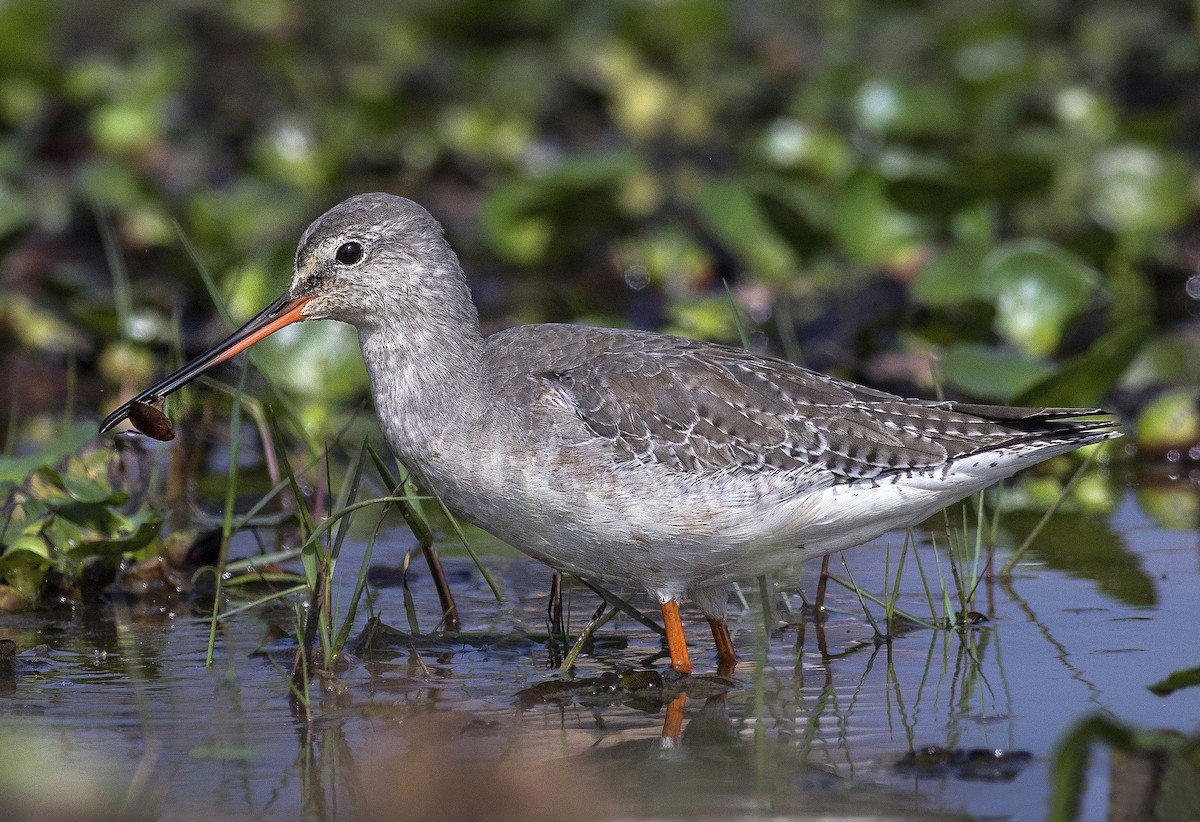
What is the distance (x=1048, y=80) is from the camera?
1319 cm

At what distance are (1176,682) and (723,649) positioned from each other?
1889 mm

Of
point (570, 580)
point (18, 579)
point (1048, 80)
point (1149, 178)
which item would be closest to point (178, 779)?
point (18, 579)

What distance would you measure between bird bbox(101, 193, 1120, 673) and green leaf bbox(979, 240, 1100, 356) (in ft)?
10.7

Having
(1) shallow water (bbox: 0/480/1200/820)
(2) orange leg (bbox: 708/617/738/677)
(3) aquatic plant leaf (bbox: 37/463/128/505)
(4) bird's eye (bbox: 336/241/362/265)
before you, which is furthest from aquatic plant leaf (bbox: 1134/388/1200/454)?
(3) aquatic plant leaf (bbox: 37/463/128/505)

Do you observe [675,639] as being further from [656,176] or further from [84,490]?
[656,176]

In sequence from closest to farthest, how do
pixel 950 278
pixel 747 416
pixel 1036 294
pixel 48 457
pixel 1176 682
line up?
1. pixel 1176 682
2. pixel 747 416
3. pixel 48 457
4. pixel 1036 294
5. pixel 950 278

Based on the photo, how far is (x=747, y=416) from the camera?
568cm

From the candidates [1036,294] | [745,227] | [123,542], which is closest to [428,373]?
[123,542]

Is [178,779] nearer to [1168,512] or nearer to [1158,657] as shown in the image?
[1158,657]

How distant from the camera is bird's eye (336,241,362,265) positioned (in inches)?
231

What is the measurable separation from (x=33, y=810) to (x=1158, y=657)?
375 centimetres

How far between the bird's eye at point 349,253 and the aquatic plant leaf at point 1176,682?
3.22 metres

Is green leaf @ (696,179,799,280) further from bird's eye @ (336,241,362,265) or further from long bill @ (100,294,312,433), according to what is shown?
long bill @ (100,294,312,433)

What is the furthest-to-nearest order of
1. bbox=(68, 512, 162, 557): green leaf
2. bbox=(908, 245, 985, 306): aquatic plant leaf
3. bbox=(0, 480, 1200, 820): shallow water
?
Result: bbox=(908, 245, 985, 306): aquatic plant leaf, bbox=(68, 512, 162, 557): green leaf, bbox=(0, 480, 1200, 820): shallow water
